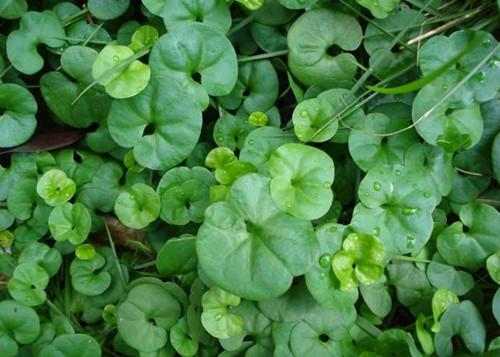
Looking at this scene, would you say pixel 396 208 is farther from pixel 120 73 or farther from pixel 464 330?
pixel 120 73

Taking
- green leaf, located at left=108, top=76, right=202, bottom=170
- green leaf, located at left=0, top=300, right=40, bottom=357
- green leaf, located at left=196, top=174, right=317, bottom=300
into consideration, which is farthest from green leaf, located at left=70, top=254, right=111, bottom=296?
green leaf, located at left=196, top=174, right=317, bottom=300

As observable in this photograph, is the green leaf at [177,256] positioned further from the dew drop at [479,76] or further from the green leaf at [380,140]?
the dew drop at [479,76]

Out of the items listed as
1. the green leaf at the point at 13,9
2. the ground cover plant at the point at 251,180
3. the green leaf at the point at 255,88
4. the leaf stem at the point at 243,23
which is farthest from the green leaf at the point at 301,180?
the green leaf at the point at 13,9

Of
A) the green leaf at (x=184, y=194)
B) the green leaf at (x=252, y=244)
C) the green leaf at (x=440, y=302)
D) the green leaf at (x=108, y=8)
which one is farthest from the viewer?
the green leaf at (x=108, y=8)

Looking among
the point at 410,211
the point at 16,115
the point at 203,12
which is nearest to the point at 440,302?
the point at 410,211

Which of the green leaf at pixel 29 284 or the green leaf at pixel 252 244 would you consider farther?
the green leaf at pixel 29 284

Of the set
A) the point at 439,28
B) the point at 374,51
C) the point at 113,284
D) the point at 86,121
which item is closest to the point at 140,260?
the point at 113,284

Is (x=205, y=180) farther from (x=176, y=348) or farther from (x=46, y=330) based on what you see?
(x=46, y=330)

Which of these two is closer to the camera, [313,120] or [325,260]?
[325,260]

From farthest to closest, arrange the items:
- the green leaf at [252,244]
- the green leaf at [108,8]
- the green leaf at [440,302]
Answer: the green leaf at [108,8] < the green leaf at [440,302] < the green leaf at [252,244]
